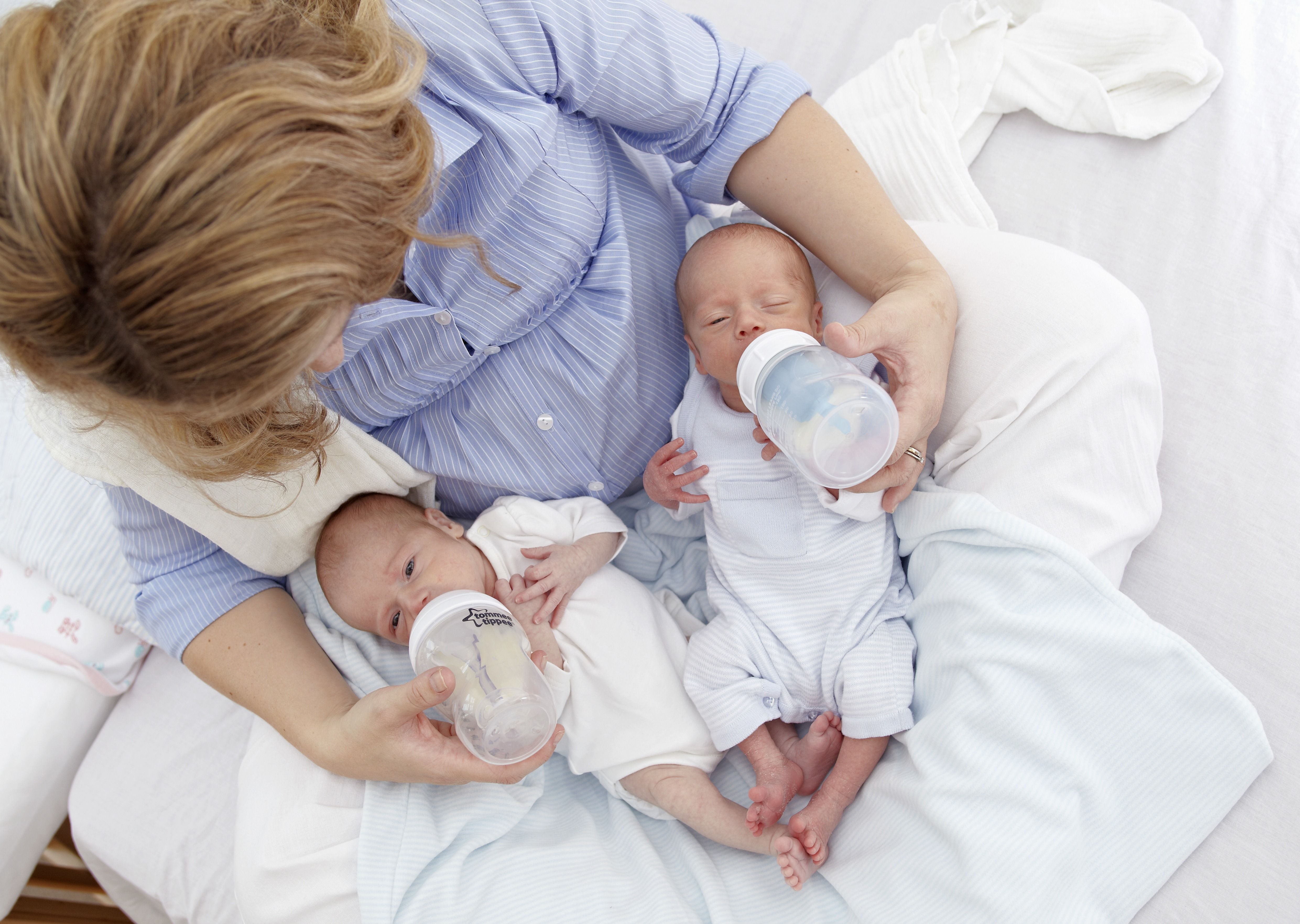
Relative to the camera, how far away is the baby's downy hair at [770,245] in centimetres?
133

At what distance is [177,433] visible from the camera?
95 centimetres

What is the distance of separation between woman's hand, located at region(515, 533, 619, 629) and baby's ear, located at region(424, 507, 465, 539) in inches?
4.6

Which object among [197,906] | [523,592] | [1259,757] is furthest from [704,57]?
[197,906]

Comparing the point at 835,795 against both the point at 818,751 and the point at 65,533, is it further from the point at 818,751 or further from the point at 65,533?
the point at 65,533

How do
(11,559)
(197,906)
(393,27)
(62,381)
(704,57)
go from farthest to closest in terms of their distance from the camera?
(11,559)
(197,906)
(704,57)
(393,27)
(62,381)

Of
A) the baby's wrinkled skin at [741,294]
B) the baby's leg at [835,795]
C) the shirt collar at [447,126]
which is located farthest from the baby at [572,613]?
the shirt collar at [447,126]

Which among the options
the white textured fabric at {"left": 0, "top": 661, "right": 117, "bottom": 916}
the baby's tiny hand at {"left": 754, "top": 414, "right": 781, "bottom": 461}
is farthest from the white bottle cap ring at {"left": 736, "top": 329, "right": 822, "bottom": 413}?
the white textured fabric at {"left": 0, "top": 661, "right": 117, "bottom": 916}

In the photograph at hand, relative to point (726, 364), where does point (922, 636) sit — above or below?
below

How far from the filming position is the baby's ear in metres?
1.38

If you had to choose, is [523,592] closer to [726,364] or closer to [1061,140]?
[726,364]

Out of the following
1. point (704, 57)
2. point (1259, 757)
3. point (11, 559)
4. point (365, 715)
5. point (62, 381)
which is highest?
point (704, 57)

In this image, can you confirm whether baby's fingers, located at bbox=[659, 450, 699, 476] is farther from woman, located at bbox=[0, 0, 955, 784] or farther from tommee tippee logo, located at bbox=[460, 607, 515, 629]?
tommee tippee logo, located at bbox=[460, 607, 515, 629]

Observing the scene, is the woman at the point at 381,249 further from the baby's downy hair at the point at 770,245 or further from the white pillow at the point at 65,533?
the white pillow at the point at 65,533

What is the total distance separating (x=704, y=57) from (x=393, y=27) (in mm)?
497
